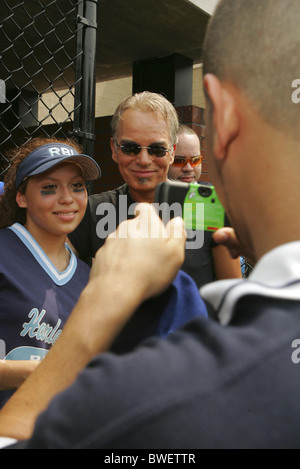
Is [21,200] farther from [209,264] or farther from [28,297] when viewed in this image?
[209,264]

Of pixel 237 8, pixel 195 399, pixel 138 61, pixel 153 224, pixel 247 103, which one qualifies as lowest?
pixel 195 399

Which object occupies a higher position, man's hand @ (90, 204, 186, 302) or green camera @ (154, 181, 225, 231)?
green camera @ (154, 181, 225, 231)

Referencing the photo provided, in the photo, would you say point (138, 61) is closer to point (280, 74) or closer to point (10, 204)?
point (10, 204)

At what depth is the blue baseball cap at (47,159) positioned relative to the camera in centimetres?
185

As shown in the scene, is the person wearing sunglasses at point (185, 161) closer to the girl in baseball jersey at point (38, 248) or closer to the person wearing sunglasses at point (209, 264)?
the girl in baseball jersey at point (38, 248)

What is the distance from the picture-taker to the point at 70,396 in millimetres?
528

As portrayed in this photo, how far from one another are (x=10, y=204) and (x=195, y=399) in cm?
162

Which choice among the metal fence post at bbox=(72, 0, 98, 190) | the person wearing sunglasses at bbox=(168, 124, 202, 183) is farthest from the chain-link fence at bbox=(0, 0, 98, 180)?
the person wearing sunglasses at bbox=(168, 124, 202, 183)

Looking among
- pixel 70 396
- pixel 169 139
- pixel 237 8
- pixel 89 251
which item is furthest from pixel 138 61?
pixel 70 396

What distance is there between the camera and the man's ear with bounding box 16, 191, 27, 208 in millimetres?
1922

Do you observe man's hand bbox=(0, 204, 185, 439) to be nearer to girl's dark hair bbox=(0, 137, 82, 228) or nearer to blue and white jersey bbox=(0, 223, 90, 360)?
blue and white jersey bbox=(0, 223, 90, 360)

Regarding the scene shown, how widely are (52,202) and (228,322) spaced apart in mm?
1418

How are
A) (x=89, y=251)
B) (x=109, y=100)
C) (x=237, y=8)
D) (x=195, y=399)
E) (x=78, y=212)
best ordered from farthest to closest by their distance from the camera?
(x=109, y=100) < (x=89, y=251) < (x=78, y=212) < (x=237, y=8) < (x=195, y=399)

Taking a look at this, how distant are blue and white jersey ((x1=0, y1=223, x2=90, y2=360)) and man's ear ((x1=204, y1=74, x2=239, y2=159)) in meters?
1.14
